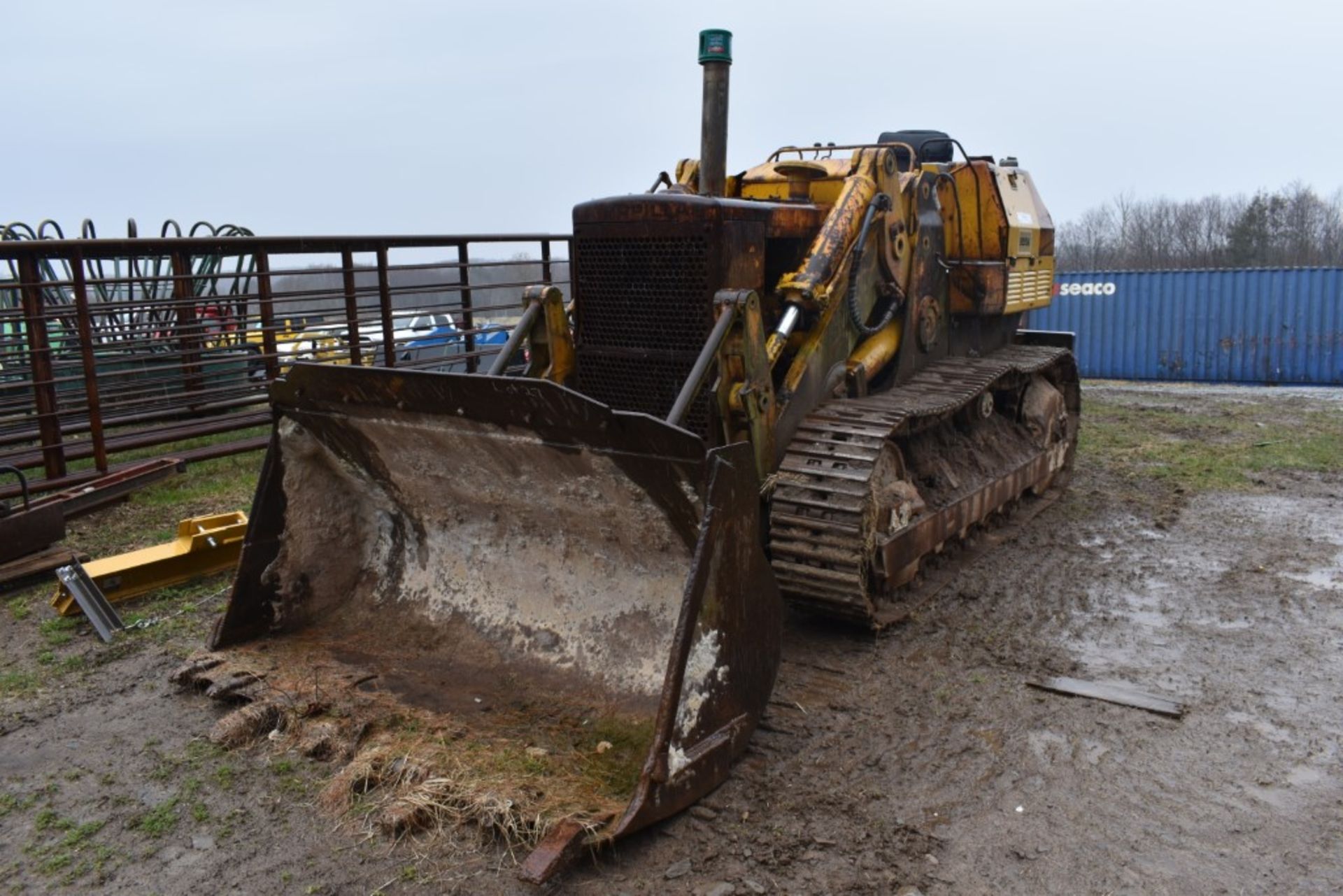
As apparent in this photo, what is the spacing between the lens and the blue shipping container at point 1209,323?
17.7 m

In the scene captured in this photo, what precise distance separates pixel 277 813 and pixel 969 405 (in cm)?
477

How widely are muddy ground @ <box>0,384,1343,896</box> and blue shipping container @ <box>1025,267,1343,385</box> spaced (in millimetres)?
13062

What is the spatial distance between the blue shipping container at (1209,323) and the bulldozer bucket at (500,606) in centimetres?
1571

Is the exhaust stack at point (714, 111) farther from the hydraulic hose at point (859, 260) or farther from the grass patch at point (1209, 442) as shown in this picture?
the grass patch at point (1209, 442)

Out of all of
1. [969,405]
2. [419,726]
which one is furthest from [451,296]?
[419,726]

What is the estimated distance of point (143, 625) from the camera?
18.0 feet

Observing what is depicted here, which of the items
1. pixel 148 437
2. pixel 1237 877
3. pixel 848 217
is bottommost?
pixel 1237 877

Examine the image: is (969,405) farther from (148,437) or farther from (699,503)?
(148,437)

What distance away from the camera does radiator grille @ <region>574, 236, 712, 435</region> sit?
16.7 feet

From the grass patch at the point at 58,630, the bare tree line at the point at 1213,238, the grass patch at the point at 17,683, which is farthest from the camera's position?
the bare tree line at the point at 1213,238

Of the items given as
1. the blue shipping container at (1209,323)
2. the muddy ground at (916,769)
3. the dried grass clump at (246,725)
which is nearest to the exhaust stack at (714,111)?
the muddy ground at (916,769)

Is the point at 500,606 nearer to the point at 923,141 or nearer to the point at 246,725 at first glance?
the point at 246,725

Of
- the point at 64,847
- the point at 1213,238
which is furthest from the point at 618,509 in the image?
the point at 1213,238

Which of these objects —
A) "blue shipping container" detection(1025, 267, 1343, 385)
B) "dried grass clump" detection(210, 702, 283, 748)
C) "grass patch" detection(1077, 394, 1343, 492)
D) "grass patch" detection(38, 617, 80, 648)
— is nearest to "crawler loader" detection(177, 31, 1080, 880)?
"dried grass clump" detection(210, 702, 283, 748)
